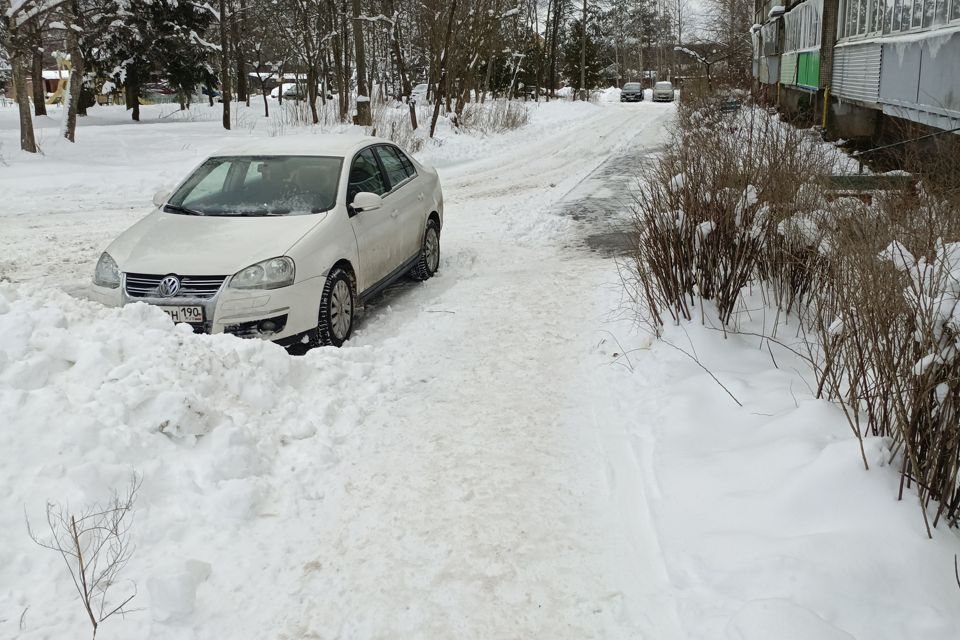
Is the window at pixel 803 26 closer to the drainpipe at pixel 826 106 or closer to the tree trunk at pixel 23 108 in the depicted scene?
the drainpipe at pixel 826 106

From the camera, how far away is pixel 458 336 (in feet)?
21.5

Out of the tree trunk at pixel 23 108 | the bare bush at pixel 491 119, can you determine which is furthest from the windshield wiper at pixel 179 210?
the bare bush at pixel 491 119

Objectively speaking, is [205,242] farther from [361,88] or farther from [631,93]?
[631,93]

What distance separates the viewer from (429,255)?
28.3 feet

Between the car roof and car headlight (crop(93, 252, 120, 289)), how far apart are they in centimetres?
183

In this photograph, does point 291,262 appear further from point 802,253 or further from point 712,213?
point 802,253

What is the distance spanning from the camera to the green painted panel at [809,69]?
20750 millimetres

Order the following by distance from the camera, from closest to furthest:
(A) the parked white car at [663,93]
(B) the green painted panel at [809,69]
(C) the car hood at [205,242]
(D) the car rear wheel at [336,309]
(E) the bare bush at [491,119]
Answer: (C) the car hood at [205,242] < (D) the car rear wheel at [336,309] < (B) the green painted panel at [809,69] < (E) the bare bush at [491,119] < (A) the parked white car at [663,93]

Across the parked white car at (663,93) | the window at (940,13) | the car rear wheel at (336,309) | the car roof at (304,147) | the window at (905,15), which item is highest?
the parked white car at (663,93)

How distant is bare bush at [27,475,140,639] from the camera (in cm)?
313

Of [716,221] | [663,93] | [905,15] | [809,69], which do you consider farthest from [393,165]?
[663,93]

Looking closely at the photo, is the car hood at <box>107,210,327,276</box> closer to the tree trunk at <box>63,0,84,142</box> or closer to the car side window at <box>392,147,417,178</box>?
the car side window at <box>392,147,417,178</box>

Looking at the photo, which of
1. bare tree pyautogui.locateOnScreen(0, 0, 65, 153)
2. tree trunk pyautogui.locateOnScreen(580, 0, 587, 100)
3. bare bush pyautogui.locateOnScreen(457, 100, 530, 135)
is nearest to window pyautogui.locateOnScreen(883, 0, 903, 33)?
bare bush pyautogui.locateOnScreen(457, 100, 530, 135)

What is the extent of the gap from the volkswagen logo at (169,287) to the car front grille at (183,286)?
0.02 metres
